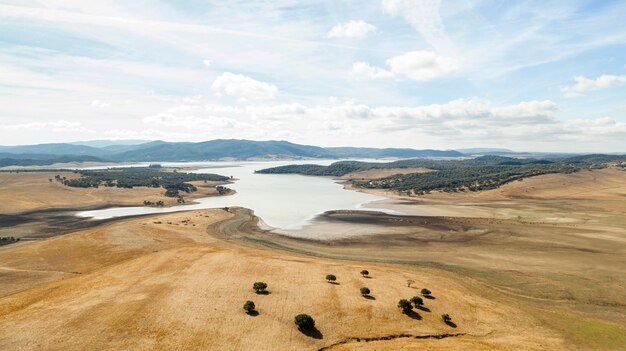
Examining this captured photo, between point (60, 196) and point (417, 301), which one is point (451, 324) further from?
point (60, 196)

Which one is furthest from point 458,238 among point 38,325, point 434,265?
point 38,325

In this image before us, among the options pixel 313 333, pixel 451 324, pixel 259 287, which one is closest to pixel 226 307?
pixel 259 287

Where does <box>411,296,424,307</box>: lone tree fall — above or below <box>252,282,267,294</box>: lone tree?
below

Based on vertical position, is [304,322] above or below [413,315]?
above

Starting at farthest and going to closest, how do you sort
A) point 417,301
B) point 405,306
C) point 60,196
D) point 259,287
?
point 60,196 → point 259,287 → point 417,301 → point 405,306

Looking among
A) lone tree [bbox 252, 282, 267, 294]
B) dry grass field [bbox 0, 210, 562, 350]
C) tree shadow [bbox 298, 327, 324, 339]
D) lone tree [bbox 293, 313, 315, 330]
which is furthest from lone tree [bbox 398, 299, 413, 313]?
lone tree [bbox 252, 282, 267, 294]

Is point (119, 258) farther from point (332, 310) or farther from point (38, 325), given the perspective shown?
point (332, 310)

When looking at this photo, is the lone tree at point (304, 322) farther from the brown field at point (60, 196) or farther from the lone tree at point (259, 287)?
the brown field at point (60, 196)

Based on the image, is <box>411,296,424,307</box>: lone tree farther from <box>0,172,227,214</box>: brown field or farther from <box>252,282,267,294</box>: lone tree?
<box>0,172,227,214</box>: brown field
